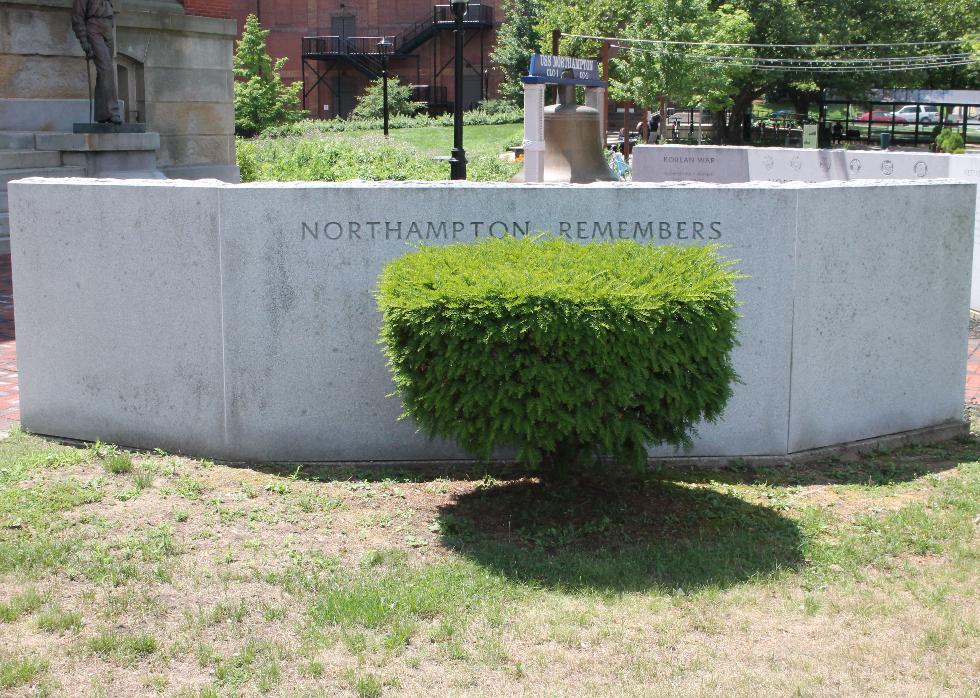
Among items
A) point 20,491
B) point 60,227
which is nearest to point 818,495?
point 20,491

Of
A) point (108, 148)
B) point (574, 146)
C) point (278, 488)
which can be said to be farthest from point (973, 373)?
point (108, 148)

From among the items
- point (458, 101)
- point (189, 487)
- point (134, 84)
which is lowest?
point (189, 487)

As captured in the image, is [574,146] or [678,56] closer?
[574,146]

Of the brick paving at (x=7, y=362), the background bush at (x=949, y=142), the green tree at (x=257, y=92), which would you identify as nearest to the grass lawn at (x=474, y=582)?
the brick paving at (x=7, y=362)

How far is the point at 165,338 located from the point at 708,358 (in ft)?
10.3

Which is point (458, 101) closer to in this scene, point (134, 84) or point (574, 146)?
point (574, 146)

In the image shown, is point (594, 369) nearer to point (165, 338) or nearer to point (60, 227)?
point (165, 338)

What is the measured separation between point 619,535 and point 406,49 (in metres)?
55.0

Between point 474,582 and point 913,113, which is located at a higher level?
point 913,113

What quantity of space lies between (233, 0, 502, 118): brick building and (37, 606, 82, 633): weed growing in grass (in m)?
55.3

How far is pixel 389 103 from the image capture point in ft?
181

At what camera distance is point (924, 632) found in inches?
170

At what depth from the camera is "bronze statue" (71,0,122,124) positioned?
16.9 m

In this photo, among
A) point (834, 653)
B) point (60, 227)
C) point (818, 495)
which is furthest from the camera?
point (60, 227)
